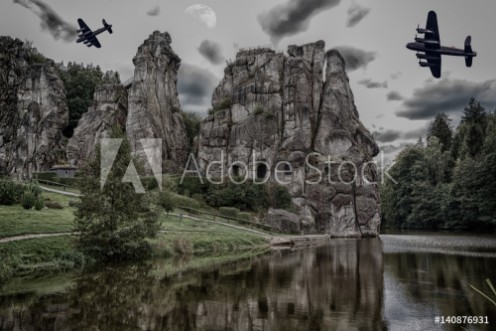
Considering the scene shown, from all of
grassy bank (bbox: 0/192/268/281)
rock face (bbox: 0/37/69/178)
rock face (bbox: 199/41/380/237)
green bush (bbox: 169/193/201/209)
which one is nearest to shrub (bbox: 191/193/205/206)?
green bush (bbox: 169/193/201/209)

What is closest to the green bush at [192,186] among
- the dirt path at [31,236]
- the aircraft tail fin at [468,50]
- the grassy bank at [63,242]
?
the grassy bank at [63,242]

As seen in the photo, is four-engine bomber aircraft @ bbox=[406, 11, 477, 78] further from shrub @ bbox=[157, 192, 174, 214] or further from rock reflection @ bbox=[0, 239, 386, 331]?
shrub @ bbox=[157, 192, 174, 214]

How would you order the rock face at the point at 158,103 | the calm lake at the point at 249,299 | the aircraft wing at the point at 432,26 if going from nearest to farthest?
1. the calm lake at the point at 249,299
2. the aircraft wing at the point at 432,26
3. the rock face at the point at 158,103

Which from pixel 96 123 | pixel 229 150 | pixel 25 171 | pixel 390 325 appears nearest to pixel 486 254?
pixel 390 325

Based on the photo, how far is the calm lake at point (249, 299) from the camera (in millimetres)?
14086

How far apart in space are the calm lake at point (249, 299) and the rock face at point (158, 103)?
5831cm

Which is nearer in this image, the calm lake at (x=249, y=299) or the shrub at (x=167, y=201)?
the calm lake at (x=249, y=299)

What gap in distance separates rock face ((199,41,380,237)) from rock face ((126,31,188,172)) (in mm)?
7201

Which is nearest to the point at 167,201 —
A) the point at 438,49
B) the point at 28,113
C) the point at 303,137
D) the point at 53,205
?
the point at 53,205

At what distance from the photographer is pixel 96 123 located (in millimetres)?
87500

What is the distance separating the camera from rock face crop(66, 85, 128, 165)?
8638 centimetres

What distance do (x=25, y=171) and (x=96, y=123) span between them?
58.9ft

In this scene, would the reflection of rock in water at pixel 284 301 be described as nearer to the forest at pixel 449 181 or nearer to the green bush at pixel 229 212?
the green bush at pixel 229 212

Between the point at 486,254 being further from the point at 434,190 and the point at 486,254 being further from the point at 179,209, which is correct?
the point at 434,190
